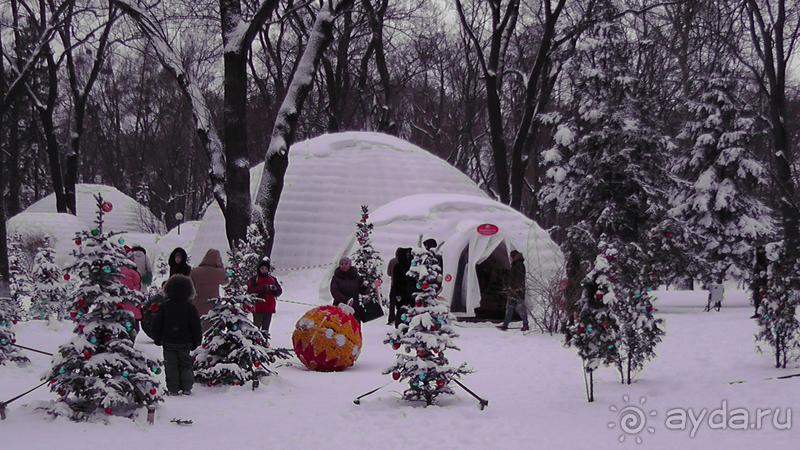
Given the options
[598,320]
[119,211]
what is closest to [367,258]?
[598,320]

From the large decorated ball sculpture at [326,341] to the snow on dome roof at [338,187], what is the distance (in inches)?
435

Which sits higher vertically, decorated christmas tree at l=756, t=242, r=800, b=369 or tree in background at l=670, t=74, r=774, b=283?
tree in background at l=670, t=74, r=774, b=283

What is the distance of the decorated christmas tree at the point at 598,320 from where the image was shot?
24.5 ft

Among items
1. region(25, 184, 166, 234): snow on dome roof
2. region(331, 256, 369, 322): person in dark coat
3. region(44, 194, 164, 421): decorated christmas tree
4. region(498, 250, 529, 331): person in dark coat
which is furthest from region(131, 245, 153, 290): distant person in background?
region(25, 184, 166, 234): snow on dome roof

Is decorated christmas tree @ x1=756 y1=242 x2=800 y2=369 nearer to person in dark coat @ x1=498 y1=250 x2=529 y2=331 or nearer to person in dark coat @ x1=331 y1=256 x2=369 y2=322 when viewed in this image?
person in dark coat @ x1=498 y1=250 x2=529 y2=331

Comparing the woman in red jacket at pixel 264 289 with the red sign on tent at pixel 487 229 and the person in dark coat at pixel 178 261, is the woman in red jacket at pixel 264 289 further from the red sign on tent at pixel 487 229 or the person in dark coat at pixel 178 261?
the red sign on tent at pixel 487 229

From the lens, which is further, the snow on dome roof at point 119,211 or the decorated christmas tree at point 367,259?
the snow on dome roof at point 119,211

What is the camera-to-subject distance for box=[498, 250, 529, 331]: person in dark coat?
1339 cm

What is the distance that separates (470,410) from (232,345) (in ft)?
8.80

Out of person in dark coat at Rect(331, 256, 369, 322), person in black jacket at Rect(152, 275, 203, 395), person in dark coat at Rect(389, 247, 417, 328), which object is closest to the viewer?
person in black jacket at Rect(152, 275, 203, 395)

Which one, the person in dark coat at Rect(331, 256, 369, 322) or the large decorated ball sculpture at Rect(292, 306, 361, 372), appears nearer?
the large decorated ball sculpture at Rect(292, 306, 361, 372)

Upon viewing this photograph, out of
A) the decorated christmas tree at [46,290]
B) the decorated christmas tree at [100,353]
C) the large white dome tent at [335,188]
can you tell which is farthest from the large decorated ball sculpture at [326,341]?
the large white dome tent at [335,188]

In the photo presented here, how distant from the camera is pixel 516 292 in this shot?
13484 mm

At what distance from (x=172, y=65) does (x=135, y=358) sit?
8.89 metres
